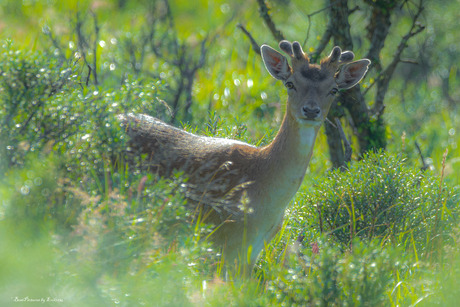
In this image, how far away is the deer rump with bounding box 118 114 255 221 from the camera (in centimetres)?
507

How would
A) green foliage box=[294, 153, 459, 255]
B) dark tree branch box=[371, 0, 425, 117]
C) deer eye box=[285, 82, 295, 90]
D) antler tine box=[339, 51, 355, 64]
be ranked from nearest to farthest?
green foliage box=[294, 153, 459, 255]
deer eye box=[285, 82, 295, 90]
antler tine box=[339, 51, 355, 64]
dark tree branch box=[371, 0, 425, 117]

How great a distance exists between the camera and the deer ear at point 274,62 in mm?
5711

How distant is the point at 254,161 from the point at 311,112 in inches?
26.8

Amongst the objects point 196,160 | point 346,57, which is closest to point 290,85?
point 346,57

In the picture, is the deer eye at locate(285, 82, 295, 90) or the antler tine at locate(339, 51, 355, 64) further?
the antler tine at locate(339, 51, 355, 64)

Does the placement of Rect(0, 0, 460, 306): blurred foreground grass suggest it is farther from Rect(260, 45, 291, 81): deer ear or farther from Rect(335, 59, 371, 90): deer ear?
Rect(260, 45, 291, 81): deer ear

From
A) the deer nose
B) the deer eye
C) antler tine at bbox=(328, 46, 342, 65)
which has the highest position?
antler tine at bbox=(328, 46, 342, 65)

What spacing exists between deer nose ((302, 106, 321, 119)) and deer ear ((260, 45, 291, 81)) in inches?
27.0

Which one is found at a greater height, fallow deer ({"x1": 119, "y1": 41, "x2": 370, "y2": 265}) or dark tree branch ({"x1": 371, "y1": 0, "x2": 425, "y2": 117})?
dark tree branch ({"x1": 371, "y1": 0, "x2": 425, "y2": 117})

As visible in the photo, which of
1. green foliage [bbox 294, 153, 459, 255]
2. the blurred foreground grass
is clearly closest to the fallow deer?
the blurred foreground grass

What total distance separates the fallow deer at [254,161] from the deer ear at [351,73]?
5 centimetres

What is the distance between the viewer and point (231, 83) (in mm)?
10148

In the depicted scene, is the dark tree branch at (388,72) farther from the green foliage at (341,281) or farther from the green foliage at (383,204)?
the green foliage at (341,281)

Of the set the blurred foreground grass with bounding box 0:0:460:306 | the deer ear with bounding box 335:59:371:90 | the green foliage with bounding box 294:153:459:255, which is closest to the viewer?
the blurred foreground grass with bounding box 0:0:460:306
